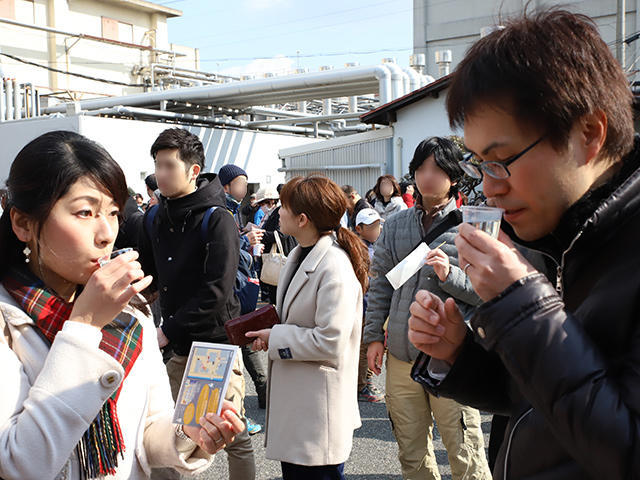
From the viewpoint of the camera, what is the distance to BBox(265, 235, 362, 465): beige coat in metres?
3.19

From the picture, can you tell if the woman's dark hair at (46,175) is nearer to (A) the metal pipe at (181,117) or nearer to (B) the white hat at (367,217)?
(B) the white hat at (367,217)

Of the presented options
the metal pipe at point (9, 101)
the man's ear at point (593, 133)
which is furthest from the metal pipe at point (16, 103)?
the man's ear at point (593, 133)

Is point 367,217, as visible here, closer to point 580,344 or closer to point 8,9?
point 580,344

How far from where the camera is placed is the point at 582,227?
1255mm

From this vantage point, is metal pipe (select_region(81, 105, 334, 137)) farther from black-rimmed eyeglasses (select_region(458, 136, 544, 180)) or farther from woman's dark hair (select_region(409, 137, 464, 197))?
black-rimmed eyeglasses (select_region(458, 136, 544, 180))

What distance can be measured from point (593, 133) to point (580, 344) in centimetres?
46

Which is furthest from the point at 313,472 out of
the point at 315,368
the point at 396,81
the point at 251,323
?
the point at 396,81

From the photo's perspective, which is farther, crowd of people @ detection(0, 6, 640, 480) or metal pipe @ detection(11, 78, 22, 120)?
metal pipe @ detection(11, 78, 22, 120)

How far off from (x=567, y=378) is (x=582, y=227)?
1.10 ft

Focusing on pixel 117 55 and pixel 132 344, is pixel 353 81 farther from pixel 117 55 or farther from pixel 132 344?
pixel 117 55

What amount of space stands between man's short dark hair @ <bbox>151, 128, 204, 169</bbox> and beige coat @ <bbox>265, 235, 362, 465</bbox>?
1200 millimetres

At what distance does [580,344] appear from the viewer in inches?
44.1

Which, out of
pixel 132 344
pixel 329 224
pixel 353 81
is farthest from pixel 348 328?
pixel 353 81

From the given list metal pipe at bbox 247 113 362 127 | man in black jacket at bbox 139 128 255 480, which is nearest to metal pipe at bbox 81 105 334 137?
metal pipe at bbox 247 113 362 127
